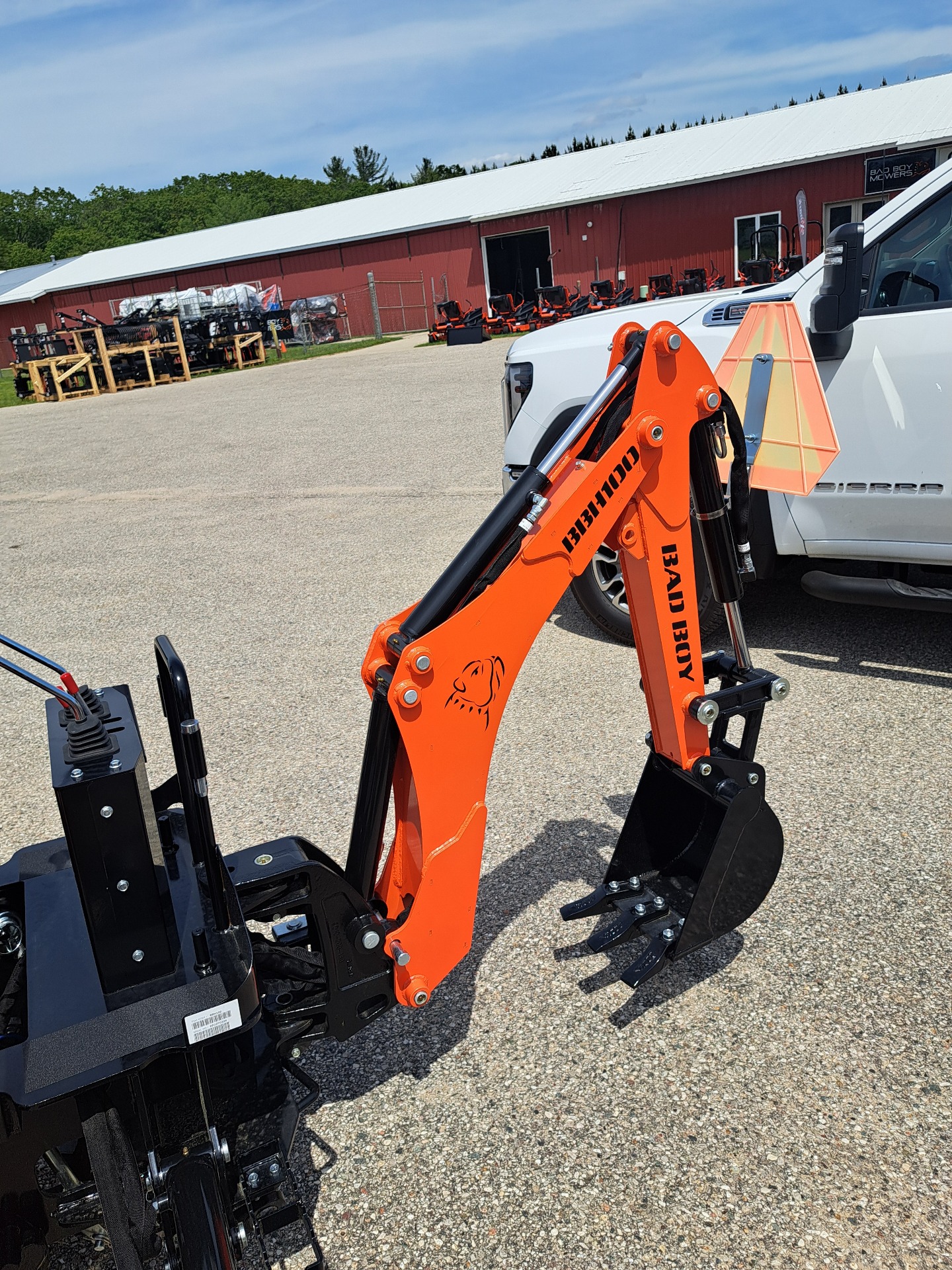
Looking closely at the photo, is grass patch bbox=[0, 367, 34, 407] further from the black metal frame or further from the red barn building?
the black metal frame

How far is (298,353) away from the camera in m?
35.4

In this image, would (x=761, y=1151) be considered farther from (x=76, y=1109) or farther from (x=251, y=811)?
(x=251, y=811)

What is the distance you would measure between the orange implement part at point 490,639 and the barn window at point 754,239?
31.8m

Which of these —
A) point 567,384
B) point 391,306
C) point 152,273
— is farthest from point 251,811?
point 152,273

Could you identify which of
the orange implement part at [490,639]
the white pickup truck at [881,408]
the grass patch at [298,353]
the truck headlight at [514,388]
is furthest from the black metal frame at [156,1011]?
the grass patch at [298,353]

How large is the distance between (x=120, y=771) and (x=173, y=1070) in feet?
2.19

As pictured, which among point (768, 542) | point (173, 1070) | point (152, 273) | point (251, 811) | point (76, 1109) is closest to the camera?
point (76, 1109)

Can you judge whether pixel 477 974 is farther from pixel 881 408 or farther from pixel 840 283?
pixel 840 283

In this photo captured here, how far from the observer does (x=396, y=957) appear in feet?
7.55

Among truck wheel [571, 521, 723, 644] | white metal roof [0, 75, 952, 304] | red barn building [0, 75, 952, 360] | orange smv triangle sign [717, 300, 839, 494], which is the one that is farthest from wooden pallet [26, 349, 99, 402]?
orange smv triangle sign [717, 300, 839, 494]

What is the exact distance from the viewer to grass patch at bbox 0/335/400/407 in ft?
102

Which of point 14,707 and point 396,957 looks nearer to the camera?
point 396,957

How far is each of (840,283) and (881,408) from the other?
578mm

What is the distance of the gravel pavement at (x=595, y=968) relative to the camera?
2268 mm
